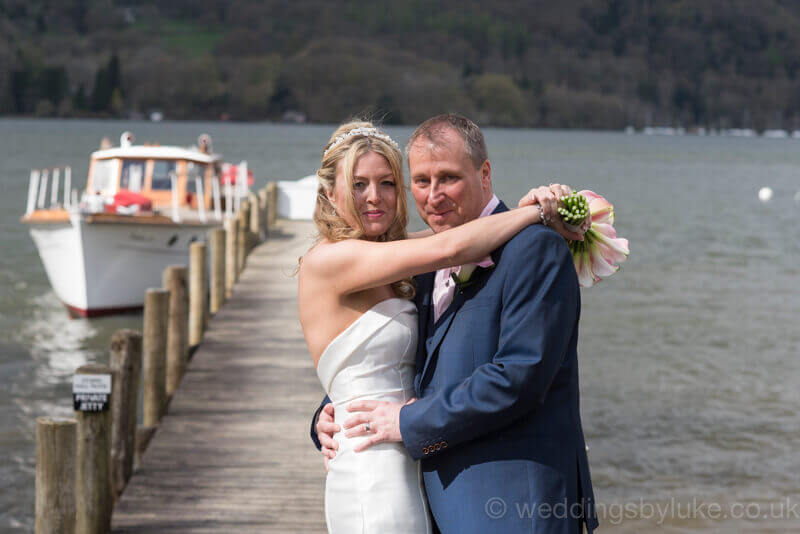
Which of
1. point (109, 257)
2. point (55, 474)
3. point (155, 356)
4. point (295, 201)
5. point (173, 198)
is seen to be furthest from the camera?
point (295, 201)

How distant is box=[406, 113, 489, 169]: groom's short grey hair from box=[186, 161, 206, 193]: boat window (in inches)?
664

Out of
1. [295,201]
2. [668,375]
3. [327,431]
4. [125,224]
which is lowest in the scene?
[668,375]

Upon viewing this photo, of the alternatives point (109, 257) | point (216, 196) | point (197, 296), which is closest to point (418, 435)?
point (197, 296)

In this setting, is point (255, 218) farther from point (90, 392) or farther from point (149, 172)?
point (90, 392)

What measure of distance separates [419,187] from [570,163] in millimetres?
104236

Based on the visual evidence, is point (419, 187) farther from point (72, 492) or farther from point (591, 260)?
point (72, 492)

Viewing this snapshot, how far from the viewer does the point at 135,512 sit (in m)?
6.45

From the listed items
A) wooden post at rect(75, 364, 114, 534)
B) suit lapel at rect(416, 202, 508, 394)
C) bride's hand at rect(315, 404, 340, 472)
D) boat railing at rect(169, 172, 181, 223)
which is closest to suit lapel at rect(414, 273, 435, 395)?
suit lapel at rect(416, 202, 508, 394)

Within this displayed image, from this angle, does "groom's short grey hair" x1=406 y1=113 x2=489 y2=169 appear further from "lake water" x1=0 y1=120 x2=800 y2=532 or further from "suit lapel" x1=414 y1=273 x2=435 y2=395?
"lake water" x1=0 y1=120 x2=800 y2=532

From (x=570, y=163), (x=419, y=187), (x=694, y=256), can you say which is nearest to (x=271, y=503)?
(x=419, y=187)

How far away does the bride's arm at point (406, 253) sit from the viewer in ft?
9.68

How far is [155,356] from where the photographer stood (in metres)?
8.90

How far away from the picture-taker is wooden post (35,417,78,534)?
5371 millimetres

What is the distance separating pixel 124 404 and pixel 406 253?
17.2 feet
